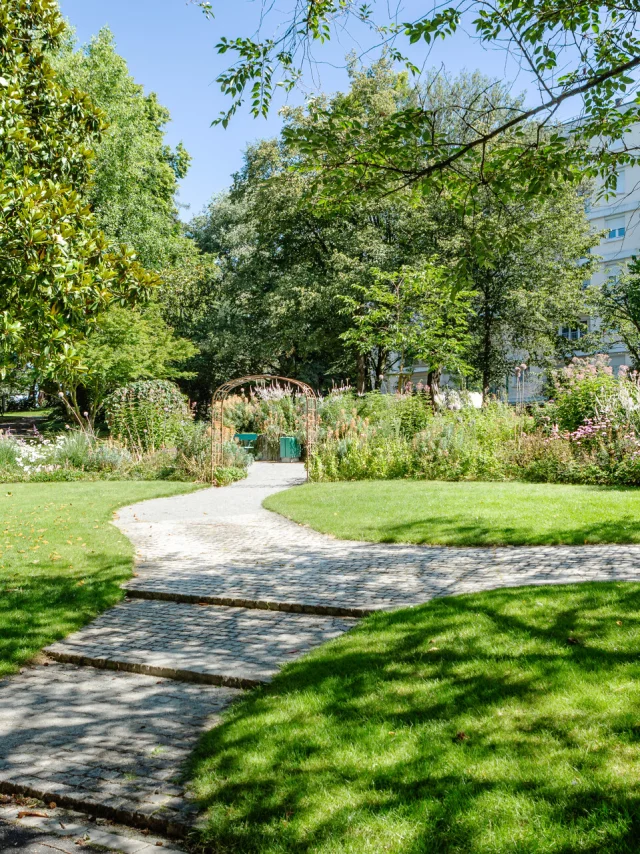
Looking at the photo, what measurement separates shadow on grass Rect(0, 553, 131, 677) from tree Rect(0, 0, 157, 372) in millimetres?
2194

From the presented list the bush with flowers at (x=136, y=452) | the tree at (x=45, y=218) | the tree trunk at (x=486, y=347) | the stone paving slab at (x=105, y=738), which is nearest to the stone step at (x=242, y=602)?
the stone paving slab at (x=105, y=738)

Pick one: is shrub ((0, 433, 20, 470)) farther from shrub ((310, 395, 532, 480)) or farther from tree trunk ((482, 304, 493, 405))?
tree trunk ((482, 304, 493, 405))

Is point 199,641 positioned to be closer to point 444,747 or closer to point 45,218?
point 444,747

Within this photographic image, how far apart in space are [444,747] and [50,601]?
4189 mm

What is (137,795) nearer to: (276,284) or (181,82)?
(181,82)

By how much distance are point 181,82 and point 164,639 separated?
4.64m

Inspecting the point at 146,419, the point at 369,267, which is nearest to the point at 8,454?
the point at 146,419

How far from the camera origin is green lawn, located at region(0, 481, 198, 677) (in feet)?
18.2

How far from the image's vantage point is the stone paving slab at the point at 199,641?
4.73m

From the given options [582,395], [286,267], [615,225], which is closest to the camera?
[582,395]

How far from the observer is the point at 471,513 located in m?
9.73

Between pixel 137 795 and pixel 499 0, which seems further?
pixel 499 0

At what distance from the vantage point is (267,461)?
22.1 meters

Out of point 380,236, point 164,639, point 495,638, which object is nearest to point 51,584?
point 164,639
